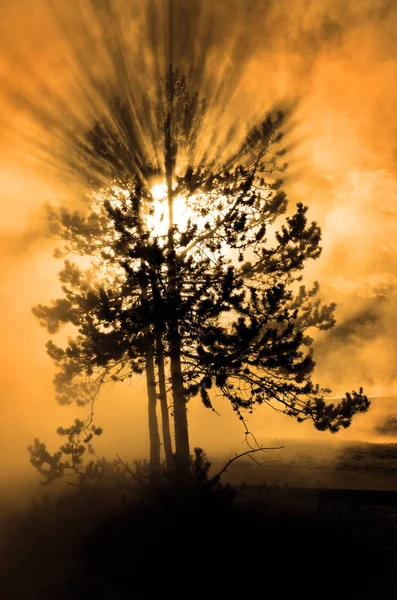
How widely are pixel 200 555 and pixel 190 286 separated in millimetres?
7682

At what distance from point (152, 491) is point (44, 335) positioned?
6285 centimetres

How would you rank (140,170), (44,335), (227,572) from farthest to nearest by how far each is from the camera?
(44,335) < (140,170) < (227,572)

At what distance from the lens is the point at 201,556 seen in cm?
755

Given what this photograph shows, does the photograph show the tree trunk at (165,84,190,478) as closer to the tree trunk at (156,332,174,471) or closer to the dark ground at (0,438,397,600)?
the tree trunk at (156,332,174,471)

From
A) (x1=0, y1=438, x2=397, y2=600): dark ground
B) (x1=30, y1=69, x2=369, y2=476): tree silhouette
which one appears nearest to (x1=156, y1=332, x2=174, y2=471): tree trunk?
(x1=30, y1=69, x2=369, y2=476): tree silhouette

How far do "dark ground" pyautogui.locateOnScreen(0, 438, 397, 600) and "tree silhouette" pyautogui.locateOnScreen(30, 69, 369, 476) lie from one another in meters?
2.16

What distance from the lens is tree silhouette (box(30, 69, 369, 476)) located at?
11.6 meters

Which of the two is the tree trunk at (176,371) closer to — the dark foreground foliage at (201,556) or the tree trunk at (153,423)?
the dark foreground foliage at (201,556)

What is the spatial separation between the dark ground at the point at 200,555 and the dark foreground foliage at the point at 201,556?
19 millimetres

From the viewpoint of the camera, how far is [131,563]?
8.00m

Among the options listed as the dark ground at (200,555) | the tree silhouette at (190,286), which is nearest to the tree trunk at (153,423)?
the tree silhouette at (190,286)

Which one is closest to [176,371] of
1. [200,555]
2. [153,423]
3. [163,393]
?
[163,393]

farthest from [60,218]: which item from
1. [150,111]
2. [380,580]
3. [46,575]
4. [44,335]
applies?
[44,335]

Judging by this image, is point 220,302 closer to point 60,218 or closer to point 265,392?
point 265,392
